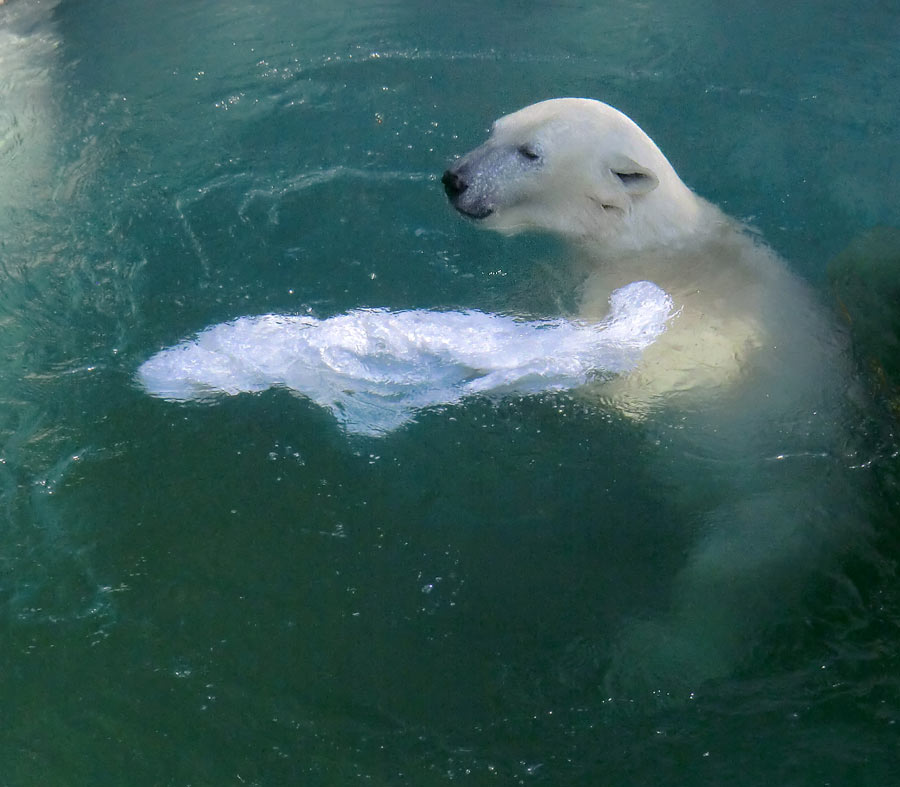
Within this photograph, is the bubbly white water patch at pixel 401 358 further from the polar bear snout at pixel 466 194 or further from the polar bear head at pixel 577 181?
the polar bear snout at pixel 466 194

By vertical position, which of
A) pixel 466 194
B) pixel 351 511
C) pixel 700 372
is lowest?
pixel 351 511

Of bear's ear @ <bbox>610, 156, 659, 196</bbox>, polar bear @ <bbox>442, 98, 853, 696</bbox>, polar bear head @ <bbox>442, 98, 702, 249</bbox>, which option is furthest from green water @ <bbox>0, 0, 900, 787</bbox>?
bear's ear @ <bbox>610, 156, 659, 196</bbox>

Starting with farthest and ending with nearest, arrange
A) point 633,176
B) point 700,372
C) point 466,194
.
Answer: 1. point 466,194
2. point 633,176
3. point 700,372

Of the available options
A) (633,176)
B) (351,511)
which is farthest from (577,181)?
Result: (351,511)

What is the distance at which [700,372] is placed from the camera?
3.26 metres

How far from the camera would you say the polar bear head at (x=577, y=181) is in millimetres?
3439

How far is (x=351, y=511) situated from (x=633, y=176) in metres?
1.58

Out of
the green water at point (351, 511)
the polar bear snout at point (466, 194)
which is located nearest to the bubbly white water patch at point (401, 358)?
the green water at point (351, 511)

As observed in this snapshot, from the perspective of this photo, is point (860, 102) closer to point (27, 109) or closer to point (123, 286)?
point (123, 286)

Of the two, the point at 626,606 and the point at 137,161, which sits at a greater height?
the point at 137,161

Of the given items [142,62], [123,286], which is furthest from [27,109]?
[123,286]

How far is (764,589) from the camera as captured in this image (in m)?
2.95

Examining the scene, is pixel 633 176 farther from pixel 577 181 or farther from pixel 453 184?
pixel 453 184

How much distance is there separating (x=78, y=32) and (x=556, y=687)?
501 cm
